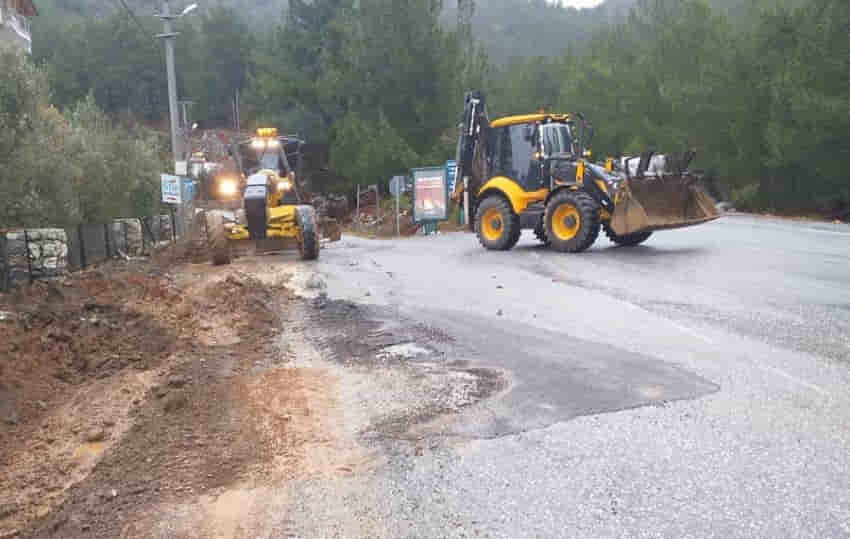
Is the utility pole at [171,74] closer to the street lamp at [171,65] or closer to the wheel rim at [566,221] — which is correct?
the street lamp at [171,65]

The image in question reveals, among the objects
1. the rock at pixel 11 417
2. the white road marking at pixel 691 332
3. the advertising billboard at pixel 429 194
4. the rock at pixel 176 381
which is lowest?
the rock at pixel 11 417

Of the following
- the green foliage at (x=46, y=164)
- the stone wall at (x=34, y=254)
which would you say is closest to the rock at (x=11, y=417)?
the stone wall at (x=34, y=254)

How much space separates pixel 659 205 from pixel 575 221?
1.60 metres

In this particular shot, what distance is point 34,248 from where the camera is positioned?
11461mm

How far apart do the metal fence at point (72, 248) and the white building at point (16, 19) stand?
9.79 meters

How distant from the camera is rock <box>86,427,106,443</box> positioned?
4.94 metres

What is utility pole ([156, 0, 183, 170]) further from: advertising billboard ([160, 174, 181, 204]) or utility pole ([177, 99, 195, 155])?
utility pole ([177, 99, 195, 155])

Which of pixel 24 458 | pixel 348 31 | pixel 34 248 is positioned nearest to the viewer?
pixel 24 458

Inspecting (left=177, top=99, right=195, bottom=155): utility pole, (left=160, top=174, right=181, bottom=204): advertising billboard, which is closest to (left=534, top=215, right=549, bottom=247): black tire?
(left=160, top=174, right=181, bottom=204): advertising billboard

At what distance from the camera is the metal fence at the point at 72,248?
11.0m

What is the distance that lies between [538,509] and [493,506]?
224 millimetres

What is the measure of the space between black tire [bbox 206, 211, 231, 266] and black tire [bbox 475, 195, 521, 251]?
5.47 meters

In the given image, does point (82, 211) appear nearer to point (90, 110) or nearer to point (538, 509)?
point (90, 110)

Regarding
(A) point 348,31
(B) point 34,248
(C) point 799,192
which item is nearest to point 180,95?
(A) point 348,31
